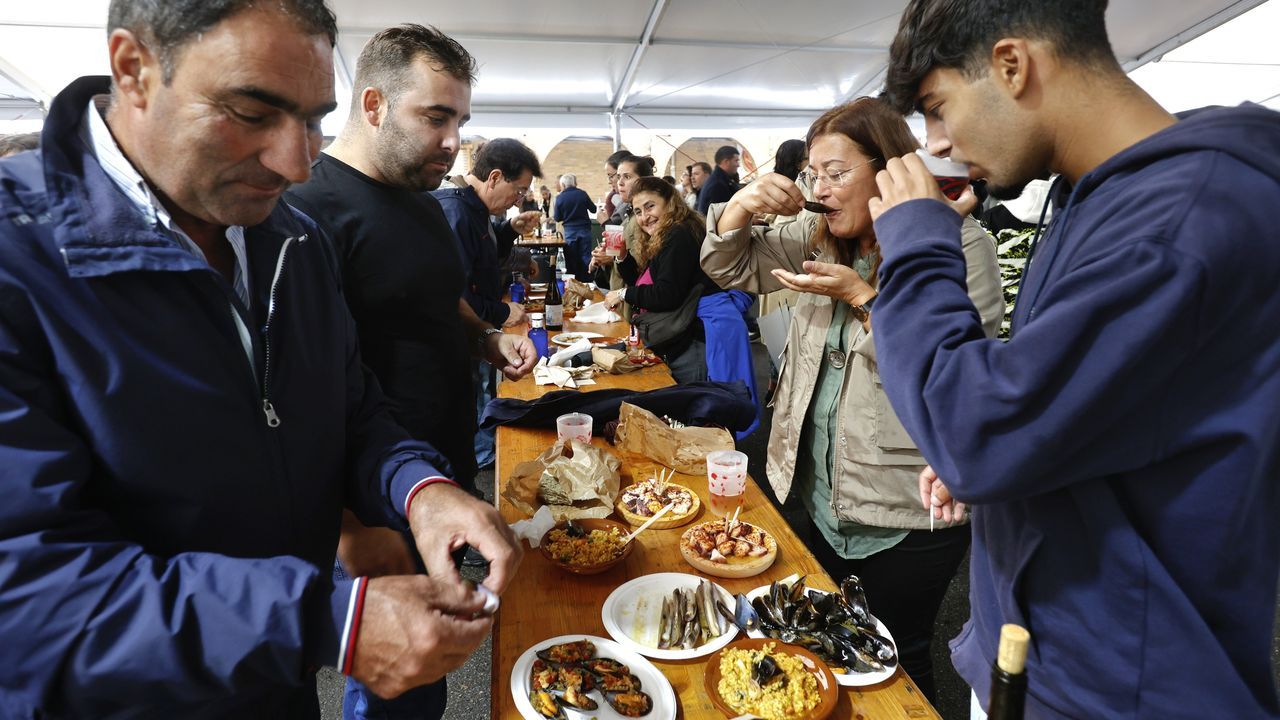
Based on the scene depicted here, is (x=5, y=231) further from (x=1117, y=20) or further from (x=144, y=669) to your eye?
(x=1117, y=20)

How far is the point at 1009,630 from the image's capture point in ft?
2.05

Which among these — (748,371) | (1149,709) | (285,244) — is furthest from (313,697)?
(748,371)

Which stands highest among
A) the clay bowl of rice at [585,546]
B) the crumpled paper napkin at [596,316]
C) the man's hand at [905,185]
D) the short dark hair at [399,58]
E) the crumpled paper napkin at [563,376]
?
the short dark hair at [399,58]

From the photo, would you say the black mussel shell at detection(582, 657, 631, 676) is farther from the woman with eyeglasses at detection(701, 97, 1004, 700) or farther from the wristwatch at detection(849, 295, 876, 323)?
the wristwatch at detection(849, 295, 876, 323)

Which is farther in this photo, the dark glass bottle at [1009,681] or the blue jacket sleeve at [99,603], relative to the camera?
the blue jacket sleeve at [99,603]

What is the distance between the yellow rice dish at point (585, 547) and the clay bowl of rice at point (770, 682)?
0.39 meters

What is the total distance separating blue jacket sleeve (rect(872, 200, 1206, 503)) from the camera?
746 mm

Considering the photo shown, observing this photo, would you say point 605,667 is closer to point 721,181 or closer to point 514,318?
point 514,318

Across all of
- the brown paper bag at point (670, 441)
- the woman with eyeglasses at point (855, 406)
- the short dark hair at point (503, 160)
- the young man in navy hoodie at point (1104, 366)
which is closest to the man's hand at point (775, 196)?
the woman with eyeglasses at point (855, 406)

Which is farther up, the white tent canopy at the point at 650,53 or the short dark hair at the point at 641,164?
the white tent canopy at the point at 650,53

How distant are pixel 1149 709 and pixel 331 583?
3.82 feet

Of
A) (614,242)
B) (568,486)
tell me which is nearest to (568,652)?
(568,486)

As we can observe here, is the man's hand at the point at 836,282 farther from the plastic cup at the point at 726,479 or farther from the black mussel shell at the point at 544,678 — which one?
the black mussel shell at the point at 544,678

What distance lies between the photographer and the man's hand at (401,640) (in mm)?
885
